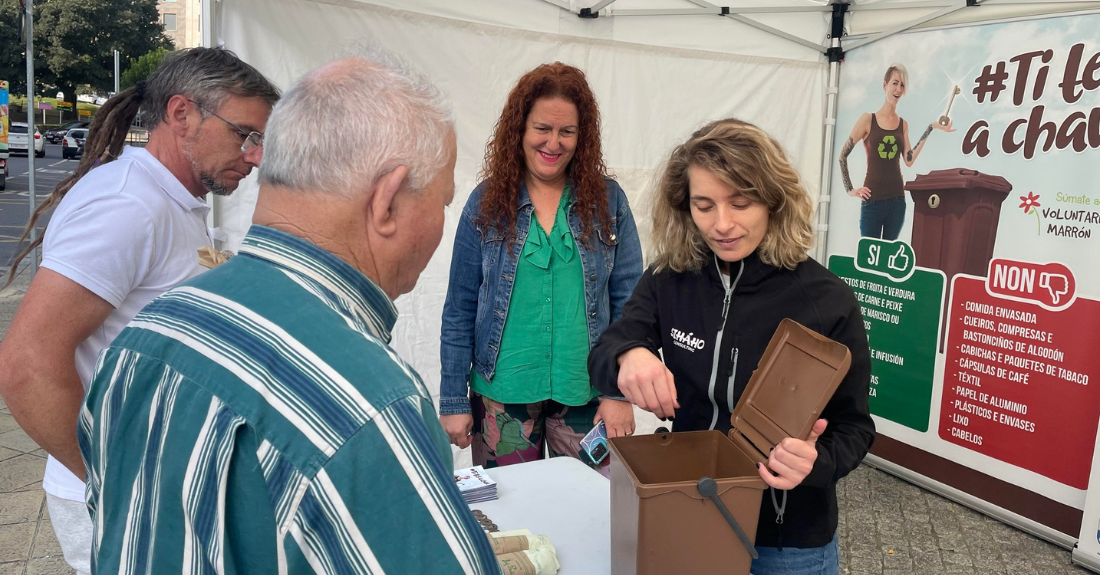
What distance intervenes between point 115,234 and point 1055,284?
3.78 m

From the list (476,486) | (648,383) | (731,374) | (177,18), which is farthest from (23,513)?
(177,18)

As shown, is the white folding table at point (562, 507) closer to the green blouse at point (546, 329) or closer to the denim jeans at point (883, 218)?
the green blouse at point (546, 329)

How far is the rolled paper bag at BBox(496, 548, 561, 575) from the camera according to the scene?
55.6 inches

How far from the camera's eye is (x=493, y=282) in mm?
2396

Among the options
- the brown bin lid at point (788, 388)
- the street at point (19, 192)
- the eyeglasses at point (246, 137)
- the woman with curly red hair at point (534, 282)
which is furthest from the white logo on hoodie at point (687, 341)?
the street at point (19, 192)

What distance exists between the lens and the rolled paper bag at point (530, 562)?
141 centimetres

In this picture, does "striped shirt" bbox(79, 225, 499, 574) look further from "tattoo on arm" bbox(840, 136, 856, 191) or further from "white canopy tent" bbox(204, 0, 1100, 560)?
"tattoo on arm" bbox(840, 136, 856, 191)

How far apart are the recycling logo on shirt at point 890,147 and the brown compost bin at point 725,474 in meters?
3.28

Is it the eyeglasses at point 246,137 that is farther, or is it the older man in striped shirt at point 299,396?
the eyeglasses at point 246,137

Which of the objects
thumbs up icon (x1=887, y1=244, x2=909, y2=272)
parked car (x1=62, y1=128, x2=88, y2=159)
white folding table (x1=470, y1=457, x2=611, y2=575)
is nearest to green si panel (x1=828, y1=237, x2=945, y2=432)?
thumbs up icon (x1=887, y1=244, x2=909, y2=272)

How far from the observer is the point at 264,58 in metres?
3.04

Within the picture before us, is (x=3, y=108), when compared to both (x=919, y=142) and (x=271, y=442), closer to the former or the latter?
(x=919, y=142)

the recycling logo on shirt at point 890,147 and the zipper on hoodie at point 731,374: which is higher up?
the recycling logo on shirt at point 890,147

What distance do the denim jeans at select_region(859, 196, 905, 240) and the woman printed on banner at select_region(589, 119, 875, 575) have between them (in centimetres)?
287
